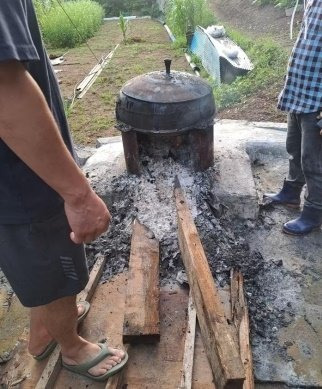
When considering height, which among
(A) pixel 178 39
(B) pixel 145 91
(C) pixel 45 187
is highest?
(C) pixel 45 187

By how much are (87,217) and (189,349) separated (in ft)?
3.96

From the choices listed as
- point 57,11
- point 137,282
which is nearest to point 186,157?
point 137,282

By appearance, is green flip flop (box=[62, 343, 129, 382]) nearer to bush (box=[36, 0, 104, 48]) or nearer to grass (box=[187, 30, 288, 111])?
grass (box=[187, 30, 288, 111])

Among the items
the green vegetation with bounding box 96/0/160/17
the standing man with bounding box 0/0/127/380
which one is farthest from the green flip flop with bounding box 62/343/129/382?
the green vegetation with bounding box 96/0/160/17

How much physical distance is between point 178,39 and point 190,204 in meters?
9.77

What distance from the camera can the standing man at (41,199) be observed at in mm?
1238

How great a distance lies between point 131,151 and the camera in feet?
11.3

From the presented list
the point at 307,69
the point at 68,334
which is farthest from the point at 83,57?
the point at 68,334

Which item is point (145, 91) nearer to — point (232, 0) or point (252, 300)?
point (252, 300)

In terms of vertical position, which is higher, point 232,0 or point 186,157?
point 186,157

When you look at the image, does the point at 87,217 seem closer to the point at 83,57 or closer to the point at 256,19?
the point at 83,57

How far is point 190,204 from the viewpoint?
11.0ft

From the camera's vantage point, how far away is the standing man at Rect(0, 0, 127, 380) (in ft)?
4.06

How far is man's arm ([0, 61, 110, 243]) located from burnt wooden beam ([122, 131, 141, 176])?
188 centimetres
